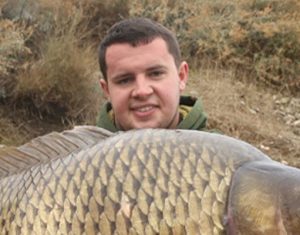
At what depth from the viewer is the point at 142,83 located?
7.75 feet

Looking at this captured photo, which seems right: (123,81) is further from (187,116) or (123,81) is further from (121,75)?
(187,116)

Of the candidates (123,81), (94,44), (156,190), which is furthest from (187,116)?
(94,44)

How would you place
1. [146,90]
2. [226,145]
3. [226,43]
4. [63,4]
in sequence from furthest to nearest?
1. [226,43]
2. [63,4]
3. [146,90]
4. [226,145]

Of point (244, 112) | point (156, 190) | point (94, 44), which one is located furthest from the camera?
point (94, 44)

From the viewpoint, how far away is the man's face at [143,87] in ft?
7.73

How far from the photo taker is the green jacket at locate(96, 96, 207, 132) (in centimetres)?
235

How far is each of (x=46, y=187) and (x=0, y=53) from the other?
4.19 m

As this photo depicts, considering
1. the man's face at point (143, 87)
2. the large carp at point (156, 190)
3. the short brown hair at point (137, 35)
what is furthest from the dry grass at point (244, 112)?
the large carp at point (156, 190)

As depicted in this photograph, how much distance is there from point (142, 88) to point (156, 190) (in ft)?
3.29

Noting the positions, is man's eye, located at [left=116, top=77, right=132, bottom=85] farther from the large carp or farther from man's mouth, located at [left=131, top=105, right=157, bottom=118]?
the large carp

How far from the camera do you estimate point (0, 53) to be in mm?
5516

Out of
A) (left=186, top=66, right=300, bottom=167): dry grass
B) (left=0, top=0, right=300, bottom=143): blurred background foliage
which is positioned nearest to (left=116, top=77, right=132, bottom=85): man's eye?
(left=0, top=0, right=300, bottom=143): blurred background foliage

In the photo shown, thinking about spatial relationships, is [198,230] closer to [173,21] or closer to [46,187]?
[46,187]

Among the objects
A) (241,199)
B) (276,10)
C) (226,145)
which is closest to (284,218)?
(241,199)
